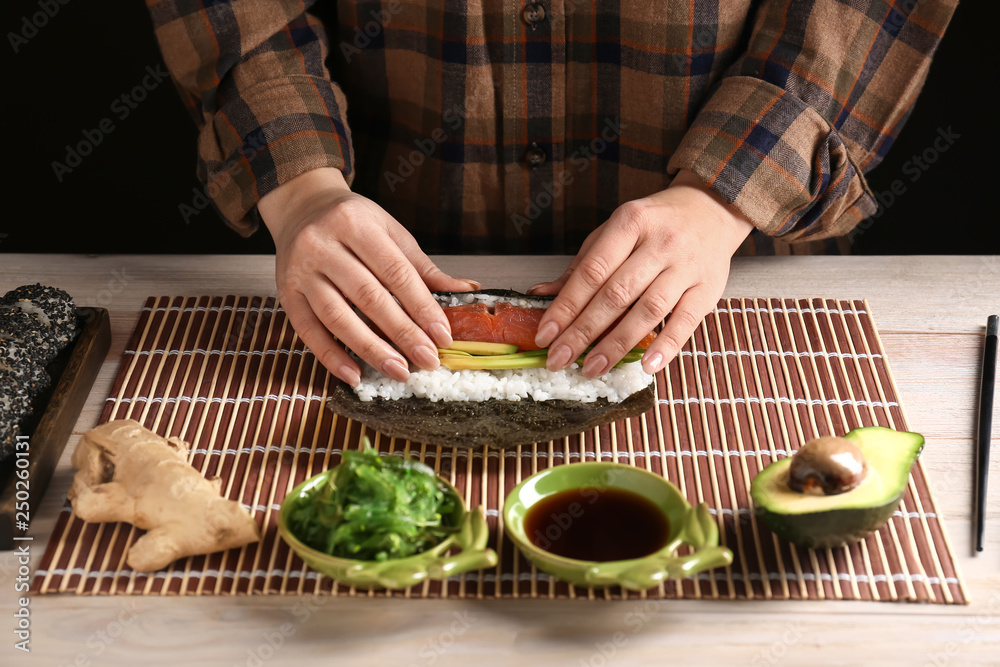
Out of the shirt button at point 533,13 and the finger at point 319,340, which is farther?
the shirt button at point 533,13

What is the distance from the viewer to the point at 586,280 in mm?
1557

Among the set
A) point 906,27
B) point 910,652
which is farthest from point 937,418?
point 906,27

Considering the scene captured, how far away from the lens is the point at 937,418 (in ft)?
5.08

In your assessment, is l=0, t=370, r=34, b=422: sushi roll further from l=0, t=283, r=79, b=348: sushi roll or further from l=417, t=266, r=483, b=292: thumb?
l=417, t=266, r=483, b=292: thumb

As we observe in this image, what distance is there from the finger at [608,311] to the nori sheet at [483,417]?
0.09 m

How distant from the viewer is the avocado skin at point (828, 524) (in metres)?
1.17

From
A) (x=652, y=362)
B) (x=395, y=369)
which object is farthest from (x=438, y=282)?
(x=652, y=362)

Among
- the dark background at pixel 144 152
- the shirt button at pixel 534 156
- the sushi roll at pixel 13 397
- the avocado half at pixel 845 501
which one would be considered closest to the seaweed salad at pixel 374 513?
the avocado half at pixel 845 501

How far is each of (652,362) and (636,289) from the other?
141 mm

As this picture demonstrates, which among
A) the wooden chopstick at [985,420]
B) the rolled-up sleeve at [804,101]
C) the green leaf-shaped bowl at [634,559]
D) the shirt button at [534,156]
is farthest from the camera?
the shirt button at [534,156]

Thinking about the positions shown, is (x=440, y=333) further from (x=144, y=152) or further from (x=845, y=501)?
(x=144, y=152)

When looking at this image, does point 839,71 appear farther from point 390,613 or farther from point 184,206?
point 184,206

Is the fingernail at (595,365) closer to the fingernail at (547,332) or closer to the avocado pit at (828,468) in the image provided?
the fingernail at (547,332)

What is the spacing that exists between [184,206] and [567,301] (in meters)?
1.92
